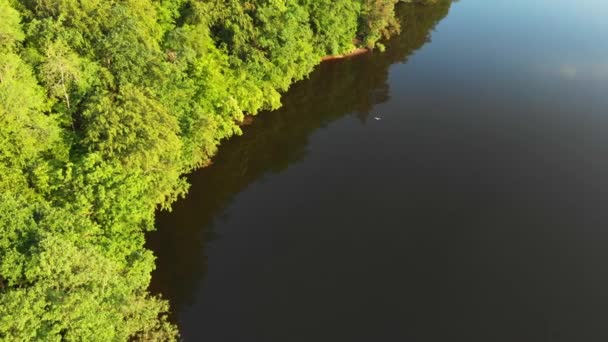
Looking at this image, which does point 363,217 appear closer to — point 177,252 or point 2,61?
point 177,252

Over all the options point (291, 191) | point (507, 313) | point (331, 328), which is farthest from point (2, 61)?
point (507, 313)

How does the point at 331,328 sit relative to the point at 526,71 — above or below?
below

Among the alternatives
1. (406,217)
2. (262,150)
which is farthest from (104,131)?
(406,217)

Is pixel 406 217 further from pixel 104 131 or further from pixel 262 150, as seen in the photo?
pixel 104 131

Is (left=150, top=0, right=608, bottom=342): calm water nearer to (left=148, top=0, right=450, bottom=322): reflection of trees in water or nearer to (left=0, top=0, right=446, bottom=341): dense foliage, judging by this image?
(left=148, top=0, right=450, bottom=322): reflection of trees in water

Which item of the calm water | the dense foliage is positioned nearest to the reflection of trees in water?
the calm water
